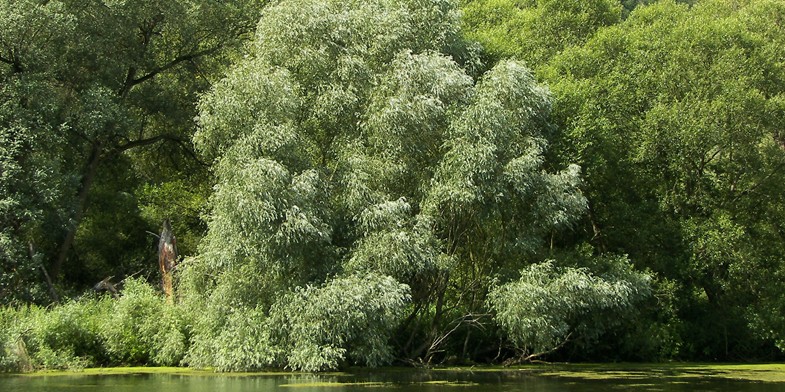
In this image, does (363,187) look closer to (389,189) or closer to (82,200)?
(389,189)

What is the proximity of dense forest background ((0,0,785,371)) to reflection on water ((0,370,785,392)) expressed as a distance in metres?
1.63

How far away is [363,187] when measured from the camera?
28.5 meters

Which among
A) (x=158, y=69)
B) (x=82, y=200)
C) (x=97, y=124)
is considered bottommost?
(x=82, y=200)

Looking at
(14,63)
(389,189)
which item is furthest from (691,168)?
(14,63)

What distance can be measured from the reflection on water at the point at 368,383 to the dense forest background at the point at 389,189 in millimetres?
1629

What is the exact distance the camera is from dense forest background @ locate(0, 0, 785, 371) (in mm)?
27781

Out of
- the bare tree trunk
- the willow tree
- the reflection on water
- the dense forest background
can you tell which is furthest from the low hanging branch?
the reflection on water

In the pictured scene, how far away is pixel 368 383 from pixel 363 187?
7555mm

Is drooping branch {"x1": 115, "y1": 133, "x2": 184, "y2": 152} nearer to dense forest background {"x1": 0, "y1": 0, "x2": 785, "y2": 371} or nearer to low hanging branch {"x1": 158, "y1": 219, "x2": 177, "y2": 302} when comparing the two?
dense forest background {"x1": 0, "y1": 0, "x2": 785, "y2": 371}

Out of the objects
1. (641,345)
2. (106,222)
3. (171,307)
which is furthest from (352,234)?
(106,222)

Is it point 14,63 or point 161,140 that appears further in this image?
point 161,140

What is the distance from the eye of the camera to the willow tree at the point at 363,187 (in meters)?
26.9

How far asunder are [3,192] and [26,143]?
2927 mm

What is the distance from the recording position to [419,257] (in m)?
28.0
